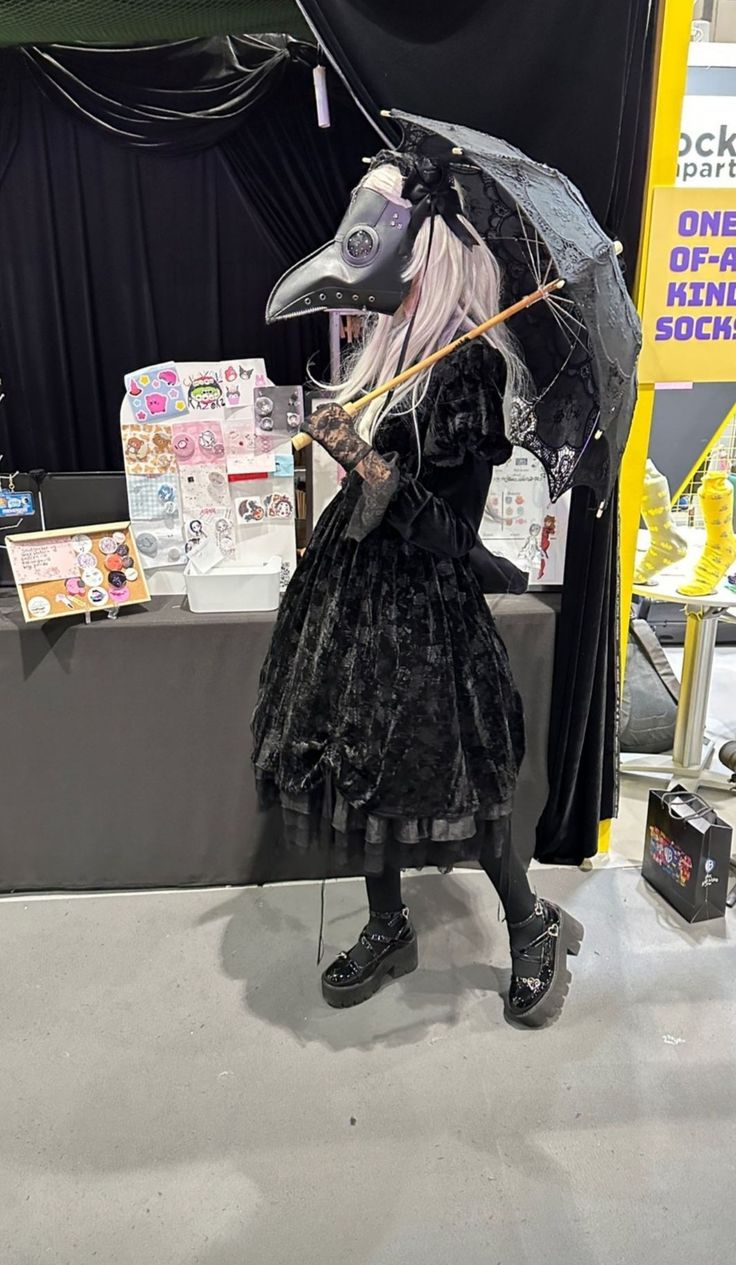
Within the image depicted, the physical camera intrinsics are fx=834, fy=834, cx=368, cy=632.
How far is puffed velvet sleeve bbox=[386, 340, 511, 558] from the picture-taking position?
1241 millimetres

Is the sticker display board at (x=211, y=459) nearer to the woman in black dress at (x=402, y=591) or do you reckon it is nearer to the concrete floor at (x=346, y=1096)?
the woman in black dress at (x=402, y=591)

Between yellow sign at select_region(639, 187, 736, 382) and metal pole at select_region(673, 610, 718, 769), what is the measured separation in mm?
904

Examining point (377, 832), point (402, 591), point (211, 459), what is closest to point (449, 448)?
point (402, 591)

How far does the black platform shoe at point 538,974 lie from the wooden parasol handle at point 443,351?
1081mm

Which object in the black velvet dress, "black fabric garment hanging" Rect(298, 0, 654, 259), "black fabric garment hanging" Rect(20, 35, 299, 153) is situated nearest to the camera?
the black velvet dress

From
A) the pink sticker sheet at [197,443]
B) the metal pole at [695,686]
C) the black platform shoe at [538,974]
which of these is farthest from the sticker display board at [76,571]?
the metal pole at [695,686]

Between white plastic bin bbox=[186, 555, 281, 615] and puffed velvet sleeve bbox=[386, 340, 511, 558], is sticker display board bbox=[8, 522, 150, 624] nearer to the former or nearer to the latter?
white plastic bin bbox=[186, 555, 281, 615]

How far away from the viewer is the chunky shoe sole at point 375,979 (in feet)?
5.60

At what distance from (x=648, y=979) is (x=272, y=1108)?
32.9 inches

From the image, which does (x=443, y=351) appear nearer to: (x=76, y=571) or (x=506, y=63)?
(x=506, y=63)

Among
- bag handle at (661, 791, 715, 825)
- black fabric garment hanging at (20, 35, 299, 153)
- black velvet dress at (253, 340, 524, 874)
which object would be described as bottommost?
bag handle at (661, 791, 715, 825)

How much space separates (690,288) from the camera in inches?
72.7

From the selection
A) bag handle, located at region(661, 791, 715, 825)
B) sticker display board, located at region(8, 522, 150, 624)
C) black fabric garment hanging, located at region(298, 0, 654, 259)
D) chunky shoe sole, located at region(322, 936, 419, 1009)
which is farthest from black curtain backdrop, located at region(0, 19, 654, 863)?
sticker display board, located at region(8, 522, 150, 624)

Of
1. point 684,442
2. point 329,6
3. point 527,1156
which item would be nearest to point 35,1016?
point 527,1156
